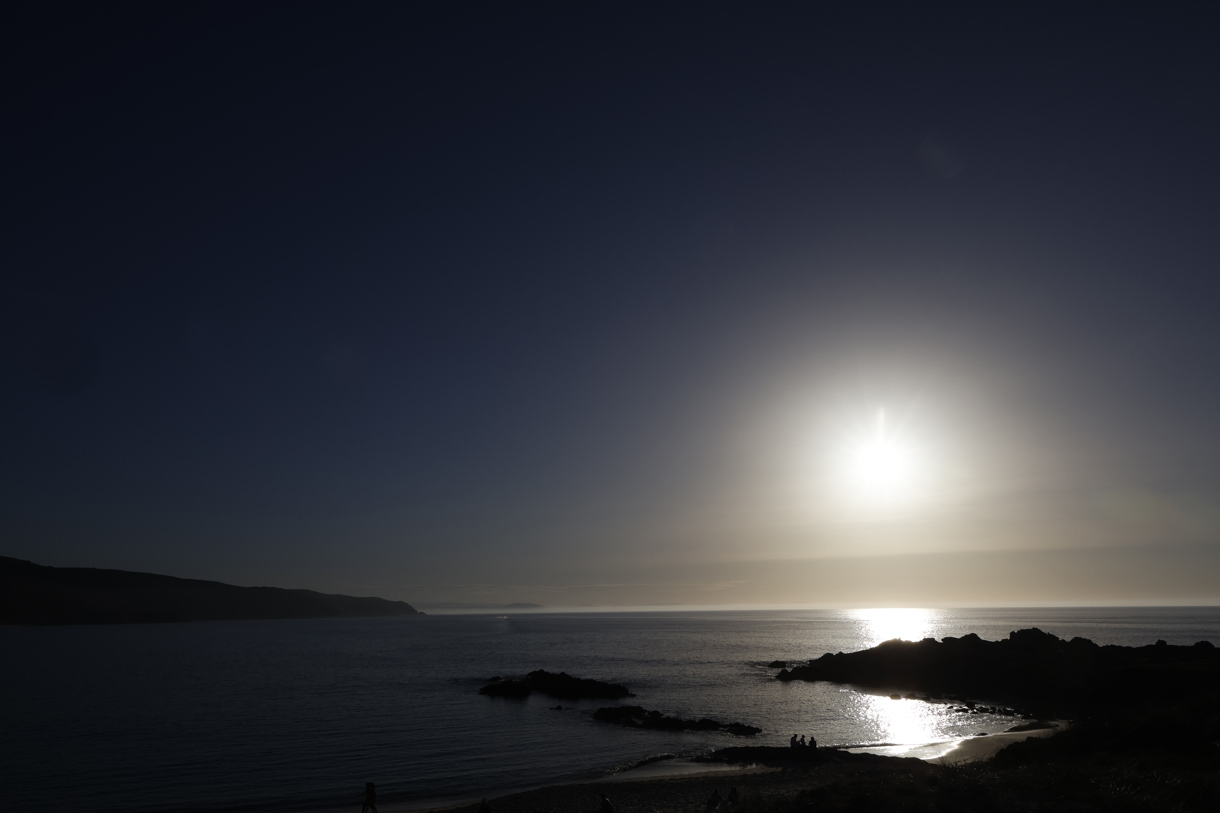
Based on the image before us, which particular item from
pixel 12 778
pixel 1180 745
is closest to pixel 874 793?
pixel 1180 745

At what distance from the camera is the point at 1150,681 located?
54219 millimetres

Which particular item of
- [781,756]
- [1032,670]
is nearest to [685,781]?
[781,756]

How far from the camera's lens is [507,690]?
66.8m

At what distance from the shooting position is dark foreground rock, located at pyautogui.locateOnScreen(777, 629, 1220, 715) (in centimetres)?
5522

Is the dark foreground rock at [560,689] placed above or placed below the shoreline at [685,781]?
below

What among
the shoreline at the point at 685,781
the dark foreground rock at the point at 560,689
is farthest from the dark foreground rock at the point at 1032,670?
the dark foreground rock at the point at 560,689

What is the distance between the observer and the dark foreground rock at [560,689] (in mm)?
66375

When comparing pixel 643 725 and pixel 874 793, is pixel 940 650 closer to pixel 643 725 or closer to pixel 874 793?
pixel 643 725

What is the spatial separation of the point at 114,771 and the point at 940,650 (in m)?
77.5

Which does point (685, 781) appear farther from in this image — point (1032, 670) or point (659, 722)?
point (1032, 670)

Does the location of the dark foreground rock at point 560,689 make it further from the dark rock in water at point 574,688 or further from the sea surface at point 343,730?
the sea surface at point 343,730

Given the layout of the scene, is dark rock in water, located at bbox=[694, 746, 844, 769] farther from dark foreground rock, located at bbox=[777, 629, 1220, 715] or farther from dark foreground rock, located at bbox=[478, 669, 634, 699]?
dark foreground rock, located at bbox=[777, 629, 1220, 715]

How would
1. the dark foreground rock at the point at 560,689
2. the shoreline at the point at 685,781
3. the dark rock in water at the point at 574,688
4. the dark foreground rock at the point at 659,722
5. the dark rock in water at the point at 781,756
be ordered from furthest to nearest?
1. the dark rock in water at the point at 574,688
2. the dark foreground rock at the point at 560,689
3. the dark foreground rock at the point at 659,722
4. the dark rock in water at the point at 781,756
5. the shoreline at the point at 685,781

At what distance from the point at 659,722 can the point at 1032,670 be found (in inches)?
1576
